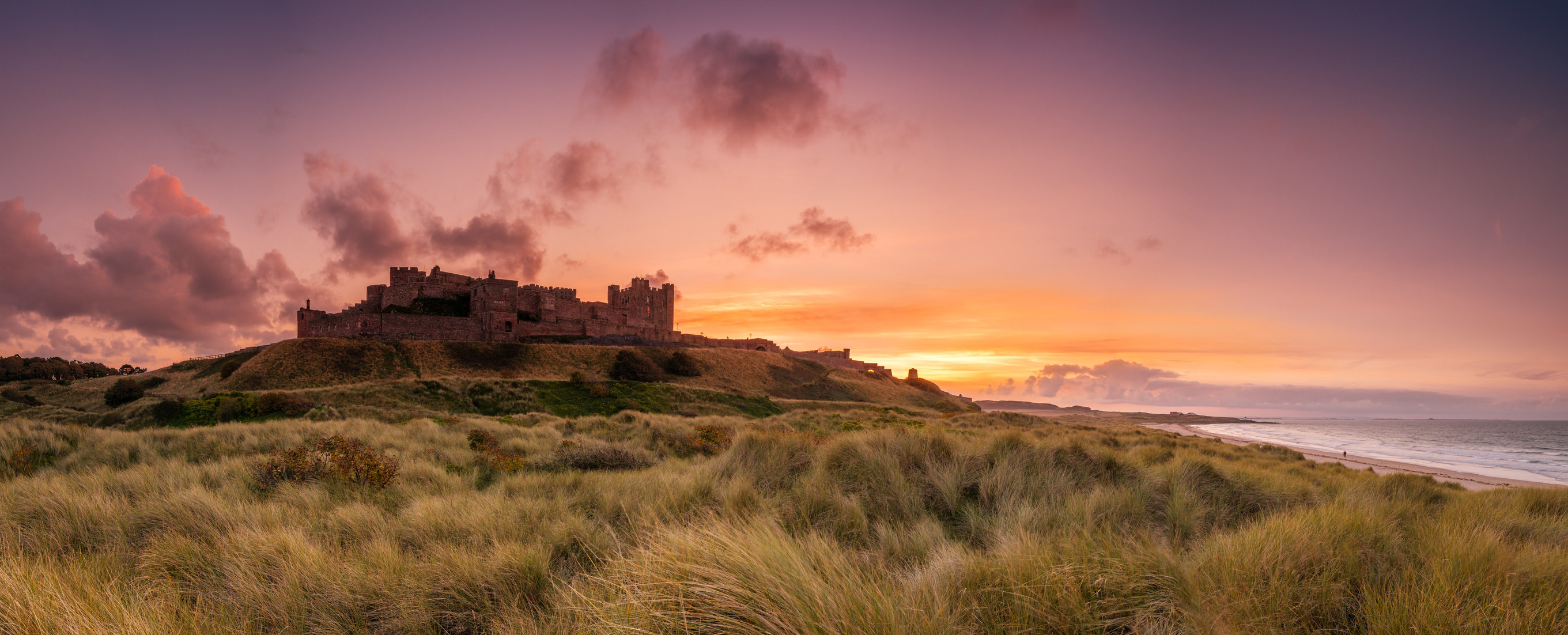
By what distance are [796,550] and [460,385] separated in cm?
3487

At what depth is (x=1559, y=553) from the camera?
120 inches

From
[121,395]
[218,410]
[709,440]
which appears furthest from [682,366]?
[709,440]

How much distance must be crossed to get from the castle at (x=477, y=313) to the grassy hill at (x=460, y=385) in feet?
17.7

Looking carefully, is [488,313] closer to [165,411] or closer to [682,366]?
[682,366]

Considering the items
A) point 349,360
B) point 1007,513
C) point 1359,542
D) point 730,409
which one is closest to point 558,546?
point 1007,513

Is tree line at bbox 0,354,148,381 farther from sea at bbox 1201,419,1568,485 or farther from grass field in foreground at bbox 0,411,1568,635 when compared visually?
sea at bbox 1201,419,1568,485

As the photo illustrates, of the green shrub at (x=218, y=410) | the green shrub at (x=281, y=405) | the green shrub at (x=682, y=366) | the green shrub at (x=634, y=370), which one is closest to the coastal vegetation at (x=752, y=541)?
the green shrub at (x=218, y=410)

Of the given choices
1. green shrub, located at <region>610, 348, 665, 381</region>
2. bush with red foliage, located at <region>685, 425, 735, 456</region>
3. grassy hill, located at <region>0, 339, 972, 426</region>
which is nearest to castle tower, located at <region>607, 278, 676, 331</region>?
grassy hill, located at <region>0, 339, 972, 426</region>

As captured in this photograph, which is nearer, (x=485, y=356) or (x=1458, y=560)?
(x=1458, y=560)

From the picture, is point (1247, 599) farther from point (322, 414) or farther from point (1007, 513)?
point (322, 414)

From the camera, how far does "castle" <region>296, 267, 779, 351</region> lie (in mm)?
54188

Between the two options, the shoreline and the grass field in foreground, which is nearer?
the grass field in foreground

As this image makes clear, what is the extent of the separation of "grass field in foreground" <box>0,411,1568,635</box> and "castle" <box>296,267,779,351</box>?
53484 mm

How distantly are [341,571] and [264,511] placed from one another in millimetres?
2471
